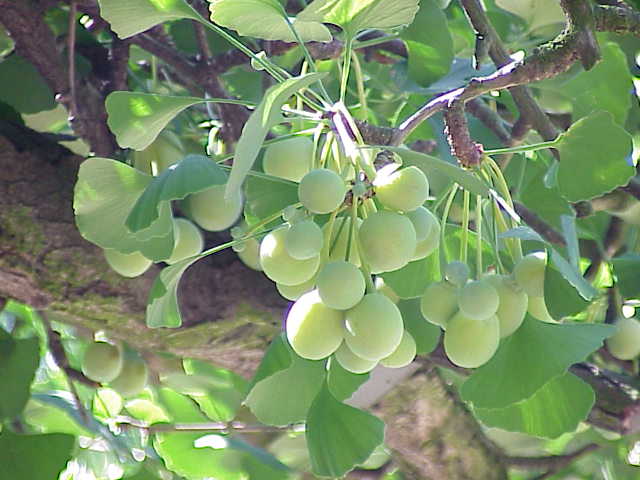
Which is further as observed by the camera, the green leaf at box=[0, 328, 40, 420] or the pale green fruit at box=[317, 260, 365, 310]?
the green leaf at box=[0, 328, 40, 420]

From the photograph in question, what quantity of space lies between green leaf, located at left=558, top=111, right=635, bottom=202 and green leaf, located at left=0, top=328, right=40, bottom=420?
0.60 metres

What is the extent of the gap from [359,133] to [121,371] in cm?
62

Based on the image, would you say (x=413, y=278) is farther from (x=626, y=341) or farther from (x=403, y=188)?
(x=626, y=341)

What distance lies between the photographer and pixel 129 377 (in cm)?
107

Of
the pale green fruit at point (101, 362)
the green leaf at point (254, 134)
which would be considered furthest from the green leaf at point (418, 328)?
the pale green fruit at point (101, 362)

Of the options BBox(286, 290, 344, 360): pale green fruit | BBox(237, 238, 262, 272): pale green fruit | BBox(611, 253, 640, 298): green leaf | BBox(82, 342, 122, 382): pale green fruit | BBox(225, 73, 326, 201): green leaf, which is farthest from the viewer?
BBox(82, 342, 122, 382): pale green fruit

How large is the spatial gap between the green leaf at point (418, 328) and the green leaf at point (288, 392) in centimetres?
9

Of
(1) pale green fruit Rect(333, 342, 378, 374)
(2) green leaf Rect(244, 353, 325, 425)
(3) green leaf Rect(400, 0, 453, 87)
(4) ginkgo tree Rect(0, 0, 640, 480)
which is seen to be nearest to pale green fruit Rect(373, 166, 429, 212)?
(4) ginkgo tree Rect(0, 0, 640, 480)

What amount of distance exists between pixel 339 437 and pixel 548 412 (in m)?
0.16

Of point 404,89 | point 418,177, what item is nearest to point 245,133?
point 418,177

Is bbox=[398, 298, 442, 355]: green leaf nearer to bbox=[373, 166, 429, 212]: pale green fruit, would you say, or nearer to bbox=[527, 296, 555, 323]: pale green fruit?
bbox=[527, 296, 555, 323]: pale green fruit

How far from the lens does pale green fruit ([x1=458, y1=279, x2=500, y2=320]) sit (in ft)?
1.79

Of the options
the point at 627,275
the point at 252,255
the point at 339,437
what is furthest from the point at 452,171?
the point at 252,255

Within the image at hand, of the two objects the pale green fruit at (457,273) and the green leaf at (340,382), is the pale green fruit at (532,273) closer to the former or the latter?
the pale green fruit at (457,273)
